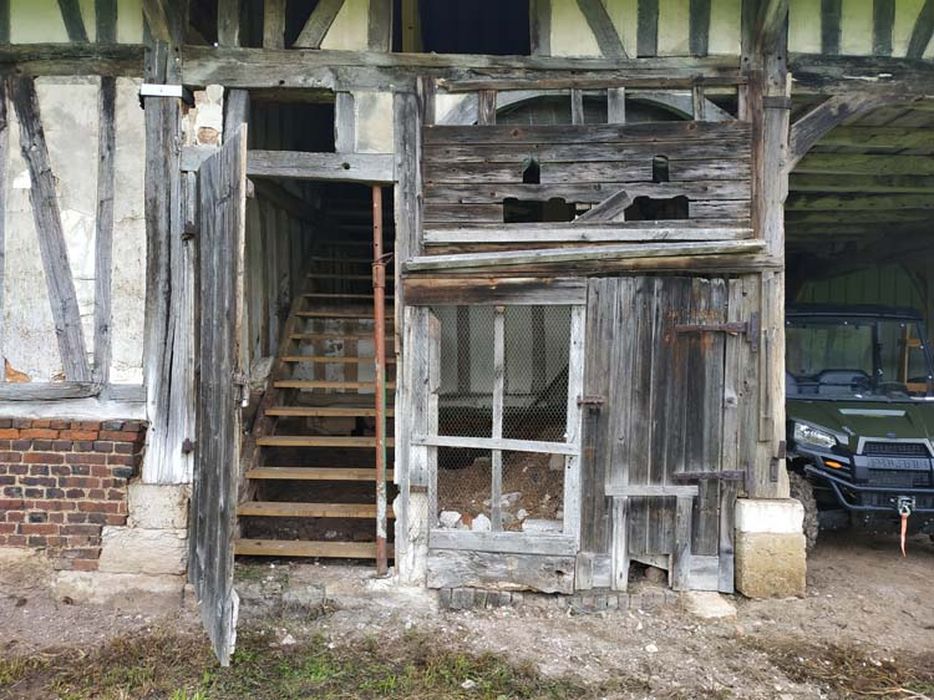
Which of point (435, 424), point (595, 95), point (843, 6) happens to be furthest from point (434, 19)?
point (435, 424)

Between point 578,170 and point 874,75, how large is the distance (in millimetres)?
2223

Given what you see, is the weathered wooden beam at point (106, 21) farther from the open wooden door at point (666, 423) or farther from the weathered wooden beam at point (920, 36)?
the weathered wooden beam at point (920, 36)

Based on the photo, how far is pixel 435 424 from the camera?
434 cm

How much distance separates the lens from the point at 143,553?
4184 mm

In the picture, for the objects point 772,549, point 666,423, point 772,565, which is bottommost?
point 772,565

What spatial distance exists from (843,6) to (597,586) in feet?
14.6

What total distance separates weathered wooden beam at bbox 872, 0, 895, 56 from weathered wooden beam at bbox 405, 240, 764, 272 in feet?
5.62

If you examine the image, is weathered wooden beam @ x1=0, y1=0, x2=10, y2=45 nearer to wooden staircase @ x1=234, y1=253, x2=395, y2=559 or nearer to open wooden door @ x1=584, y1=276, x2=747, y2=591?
wooden staircase @ x1=234, y1=253, x2=395, y2=559

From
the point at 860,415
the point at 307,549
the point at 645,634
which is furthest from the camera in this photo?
the point at 860,415

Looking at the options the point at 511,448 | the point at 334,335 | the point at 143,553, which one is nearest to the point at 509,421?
the point at 511,448

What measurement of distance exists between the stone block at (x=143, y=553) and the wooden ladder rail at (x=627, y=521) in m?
3.00

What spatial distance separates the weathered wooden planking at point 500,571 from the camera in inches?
167

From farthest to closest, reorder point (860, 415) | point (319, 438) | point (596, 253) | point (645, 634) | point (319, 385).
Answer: point (319, 385) < point (319, 438) < point (860, 415) < point (596, 253) < point (645, 634)

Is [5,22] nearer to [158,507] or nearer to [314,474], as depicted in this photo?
[158,507]
